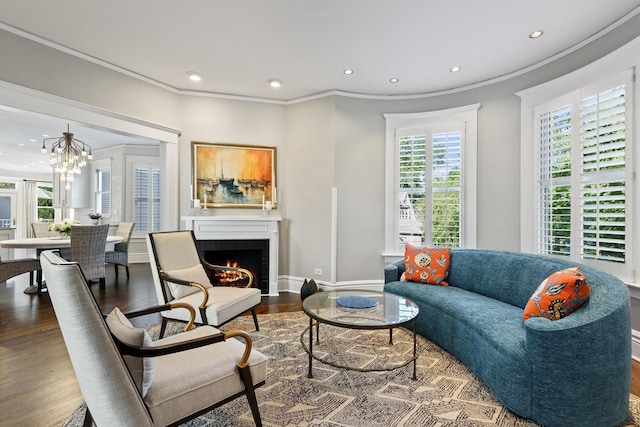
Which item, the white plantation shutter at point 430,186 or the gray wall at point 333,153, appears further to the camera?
the white plantation shutter at point 430,186

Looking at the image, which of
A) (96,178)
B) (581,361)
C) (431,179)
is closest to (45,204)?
(96,178)

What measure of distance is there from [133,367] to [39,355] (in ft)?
7.10

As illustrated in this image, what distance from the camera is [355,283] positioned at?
4637 millimetres

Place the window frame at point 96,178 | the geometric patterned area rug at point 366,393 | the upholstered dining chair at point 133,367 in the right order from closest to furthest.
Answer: the upholstered dining chair at point 133,367, the geometric patterned area rug at point 366,393, the window frame at point 96,178

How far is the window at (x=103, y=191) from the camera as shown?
7879mm

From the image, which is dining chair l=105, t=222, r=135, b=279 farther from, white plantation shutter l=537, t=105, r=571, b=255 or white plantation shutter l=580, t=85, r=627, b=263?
white plantation shutter l=580, t=85, r=627, b=263

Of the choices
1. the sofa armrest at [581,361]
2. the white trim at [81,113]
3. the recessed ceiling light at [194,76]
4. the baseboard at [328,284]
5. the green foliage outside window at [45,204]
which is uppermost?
the recessed ceiling light at [194,76]

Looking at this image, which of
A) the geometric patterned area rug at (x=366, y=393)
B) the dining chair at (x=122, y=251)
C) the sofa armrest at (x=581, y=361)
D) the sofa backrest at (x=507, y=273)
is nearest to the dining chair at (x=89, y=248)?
the dining chair at (x=122, y=251)

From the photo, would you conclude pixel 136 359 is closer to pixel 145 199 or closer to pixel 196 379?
pixel 196 379

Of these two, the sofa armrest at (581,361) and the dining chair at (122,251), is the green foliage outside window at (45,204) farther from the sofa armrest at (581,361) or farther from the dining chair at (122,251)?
the sofa armrest at (581,361)

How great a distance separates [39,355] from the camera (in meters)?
2.66

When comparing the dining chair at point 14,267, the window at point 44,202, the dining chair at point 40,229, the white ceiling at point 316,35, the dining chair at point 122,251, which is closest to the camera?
the white ceiling at point 316,35

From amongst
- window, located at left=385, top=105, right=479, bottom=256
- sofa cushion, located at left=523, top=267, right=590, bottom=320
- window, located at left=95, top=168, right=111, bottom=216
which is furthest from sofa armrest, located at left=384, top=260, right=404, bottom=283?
window, located at left=95, top=168, right=111, bottom=216

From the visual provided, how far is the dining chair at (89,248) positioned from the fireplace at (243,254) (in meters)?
1.56
